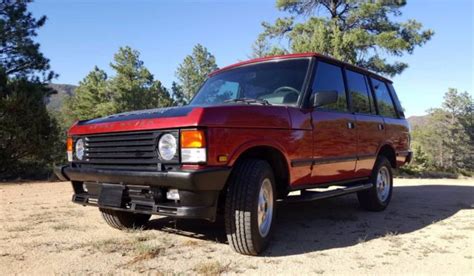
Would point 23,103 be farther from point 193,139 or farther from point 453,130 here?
point 453,130

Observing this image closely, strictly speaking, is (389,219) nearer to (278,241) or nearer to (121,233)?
(278,241)

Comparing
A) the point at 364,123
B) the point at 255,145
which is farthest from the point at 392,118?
the point at 255,145

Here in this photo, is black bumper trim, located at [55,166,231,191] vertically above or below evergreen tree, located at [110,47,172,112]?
below

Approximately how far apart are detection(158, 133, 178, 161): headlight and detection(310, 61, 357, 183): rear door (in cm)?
180

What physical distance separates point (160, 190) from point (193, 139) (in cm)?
58

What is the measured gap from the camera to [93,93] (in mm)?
36188

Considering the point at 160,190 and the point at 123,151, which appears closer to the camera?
the point at 160,190

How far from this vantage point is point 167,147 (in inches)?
132

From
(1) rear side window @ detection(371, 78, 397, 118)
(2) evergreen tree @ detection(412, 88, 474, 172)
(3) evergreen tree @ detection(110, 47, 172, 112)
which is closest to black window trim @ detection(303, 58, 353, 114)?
(1) rear side window @ detection(371, 78, 397, 118)

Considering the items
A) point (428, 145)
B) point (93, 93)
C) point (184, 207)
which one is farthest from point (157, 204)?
point (428, 145)

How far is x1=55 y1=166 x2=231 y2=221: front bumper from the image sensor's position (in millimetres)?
3197

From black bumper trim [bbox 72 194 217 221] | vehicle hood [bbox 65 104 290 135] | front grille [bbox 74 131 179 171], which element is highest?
vehicle hood [bbox 65 104 290 135]

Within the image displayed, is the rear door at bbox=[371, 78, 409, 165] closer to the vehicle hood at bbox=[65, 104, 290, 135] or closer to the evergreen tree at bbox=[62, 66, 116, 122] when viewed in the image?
the vehicle hood at bbox=[65, 104, 290, 135]

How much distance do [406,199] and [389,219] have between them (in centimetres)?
232
